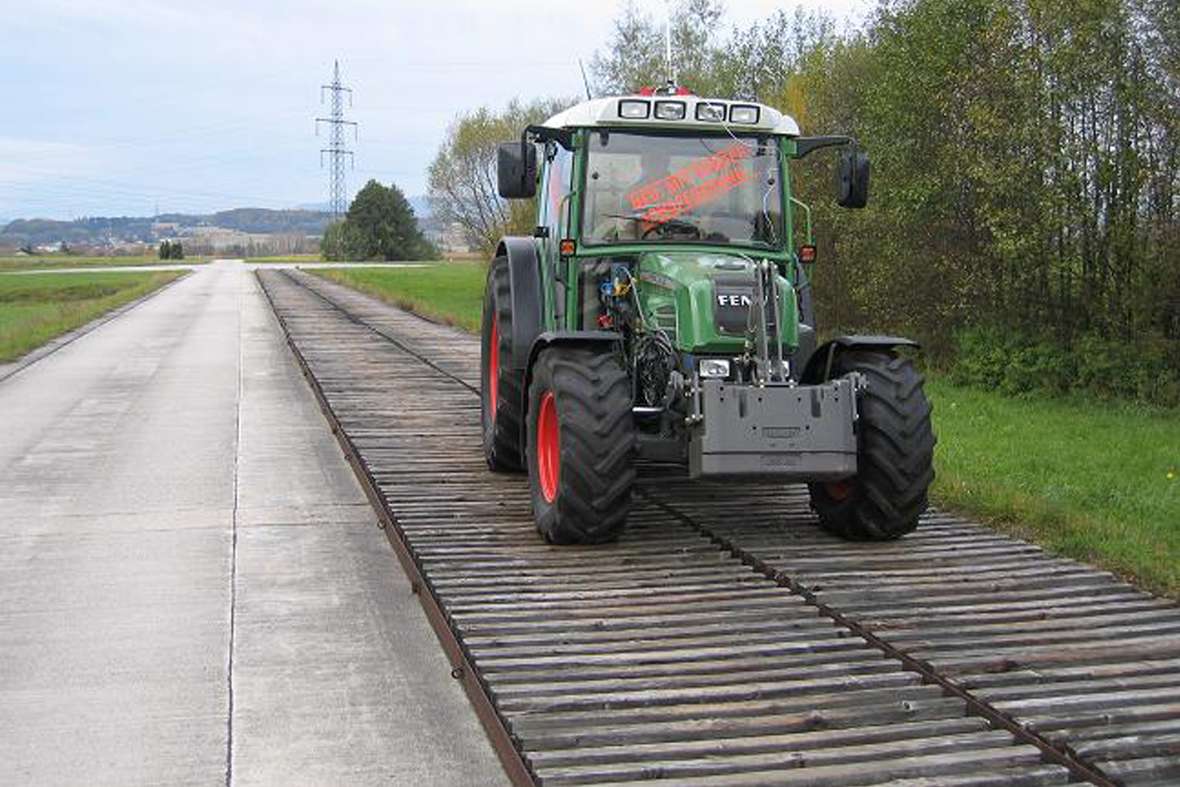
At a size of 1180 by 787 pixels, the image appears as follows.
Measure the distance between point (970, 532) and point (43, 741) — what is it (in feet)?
17.0

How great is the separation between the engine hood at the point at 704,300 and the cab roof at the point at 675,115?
82 cm

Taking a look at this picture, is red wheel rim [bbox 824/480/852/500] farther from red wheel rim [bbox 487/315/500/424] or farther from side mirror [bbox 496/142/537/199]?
red wheel rim [bbox 487/315/500/424]

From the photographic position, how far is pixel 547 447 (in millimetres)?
7629

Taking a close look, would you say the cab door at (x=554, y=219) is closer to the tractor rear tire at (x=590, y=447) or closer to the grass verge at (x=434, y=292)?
the tractor rear tire at (x=590, y=447)

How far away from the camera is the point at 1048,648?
5.57 m

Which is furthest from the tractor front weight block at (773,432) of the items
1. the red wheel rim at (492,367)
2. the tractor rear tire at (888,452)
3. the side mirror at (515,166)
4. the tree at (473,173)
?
the tree at (473,173)

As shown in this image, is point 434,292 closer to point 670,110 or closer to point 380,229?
point 670,110


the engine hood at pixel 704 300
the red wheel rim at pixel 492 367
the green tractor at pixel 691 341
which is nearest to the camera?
the green tractor at pixel 691 341

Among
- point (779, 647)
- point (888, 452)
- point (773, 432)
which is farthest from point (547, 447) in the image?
point (779, 647)

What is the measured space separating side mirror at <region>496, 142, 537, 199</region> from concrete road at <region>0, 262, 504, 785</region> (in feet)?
7.47

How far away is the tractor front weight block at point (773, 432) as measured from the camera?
6.71m

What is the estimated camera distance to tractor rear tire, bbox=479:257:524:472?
8.97 m

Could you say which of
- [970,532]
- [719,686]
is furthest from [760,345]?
[719,686]

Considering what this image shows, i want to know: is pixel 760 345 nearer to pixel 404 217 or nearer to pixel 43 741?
pixel 43 741
